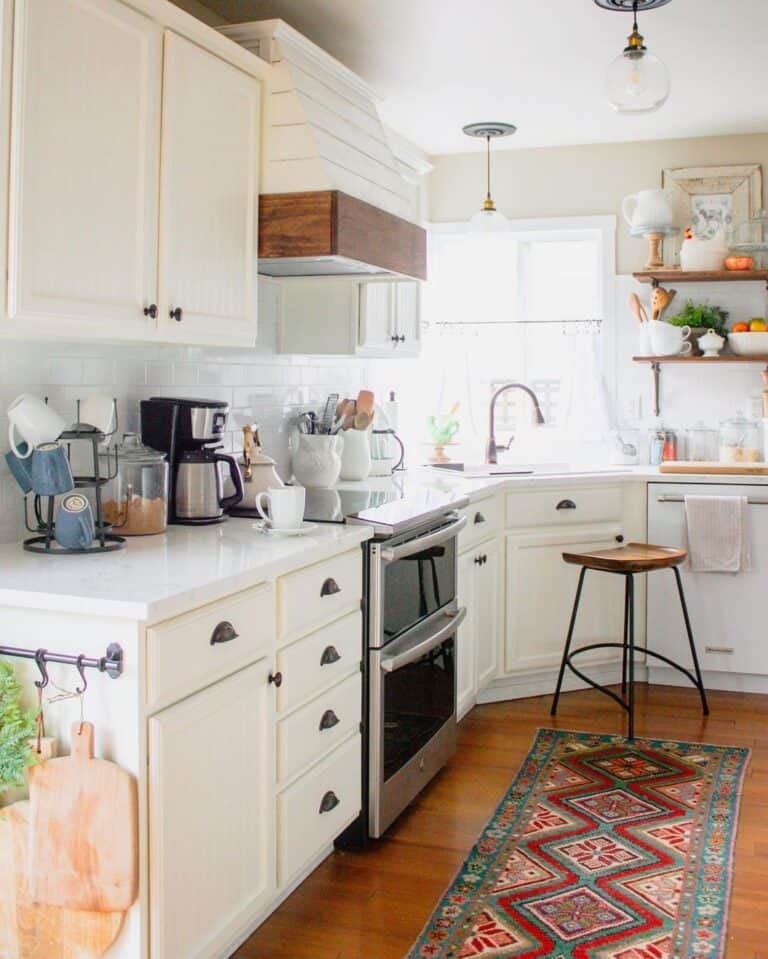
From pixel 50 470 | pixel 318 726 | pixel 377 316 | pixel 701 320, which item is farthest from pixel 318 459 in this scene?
pixel 701 320

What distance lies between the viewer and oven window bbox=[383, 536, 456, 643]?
2.95 metres

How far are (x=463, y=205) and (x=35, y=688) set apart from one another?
377cm

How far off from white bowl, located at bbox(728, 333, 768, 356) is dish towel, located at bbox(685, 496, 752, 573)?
29.2 inches

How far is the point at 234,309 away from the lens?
278 cm

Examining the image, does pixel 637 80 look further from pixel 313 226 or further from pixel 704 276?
pixel 704 276

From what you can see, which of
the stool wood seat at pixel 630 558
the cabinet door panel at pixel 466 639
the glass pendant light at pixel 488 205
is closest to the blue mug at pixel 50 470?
the cabinet door panel at pixel 466 639

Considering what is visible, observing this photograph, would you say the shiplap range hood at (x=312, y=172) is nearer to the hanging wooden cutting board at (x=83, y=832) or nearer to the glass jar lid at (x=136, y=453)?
the glass jar lid at (x=136, y=453)

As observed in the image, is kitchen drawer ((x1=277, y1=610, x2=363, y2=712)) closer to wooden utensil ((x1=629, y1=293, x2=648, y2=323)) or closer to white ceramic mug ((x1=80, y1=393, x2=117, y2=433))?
white ceramic mug ((x1=80, y1=393, x2=117, y2=433))

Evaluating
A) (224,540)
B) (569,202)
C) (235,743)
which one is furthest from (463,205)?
(235,743)

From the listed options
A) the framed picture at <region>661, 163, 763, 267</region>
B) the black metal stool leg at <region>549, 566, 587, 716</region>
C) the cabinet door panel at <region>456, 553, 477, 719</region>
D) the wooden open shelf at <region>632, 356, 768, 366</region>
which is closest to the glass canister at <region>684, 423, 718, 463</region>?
the wooden open shelf at <region>632, 356, 768, 366</region>

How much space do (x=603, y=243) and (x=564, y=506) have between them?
1.43m

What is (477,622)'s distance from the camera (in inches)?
156

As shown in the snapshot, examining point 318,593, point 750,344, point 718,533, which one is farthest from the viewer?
point 750,344

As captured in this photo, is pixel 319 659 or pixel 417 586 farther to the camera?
pixel 417 586
